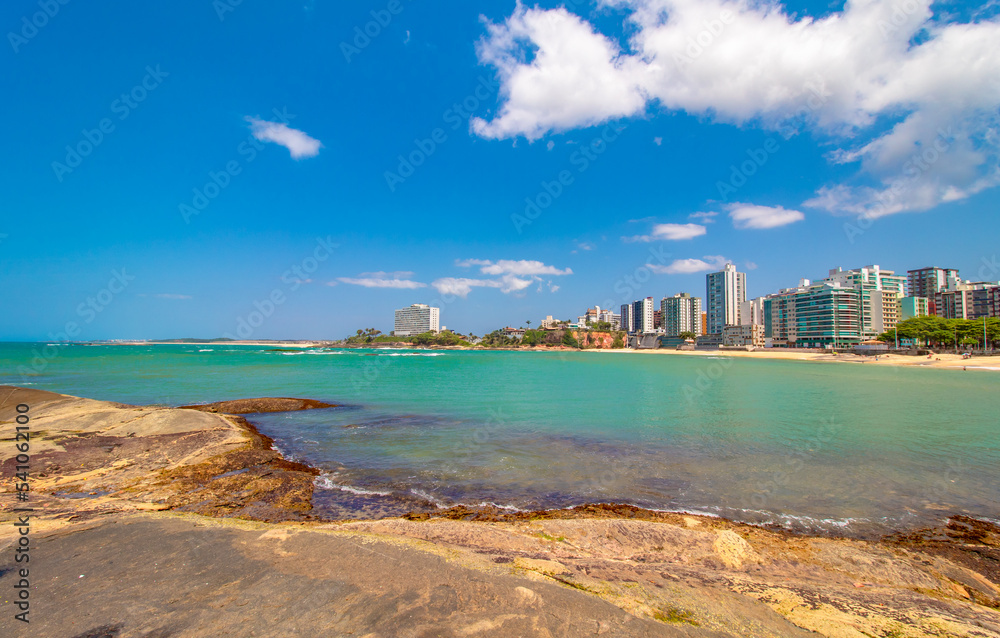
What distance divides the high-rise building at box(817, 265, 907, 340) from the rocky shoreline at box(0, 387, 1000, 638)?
171254mm

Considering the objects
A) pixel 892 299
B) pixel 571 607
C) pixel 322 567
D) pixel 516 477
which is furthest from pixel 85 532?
pixel 892 299

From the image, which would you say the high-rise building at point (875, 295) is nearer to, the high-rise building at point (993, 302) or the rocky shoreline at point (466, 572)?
the high-rise building at point (993, 302)

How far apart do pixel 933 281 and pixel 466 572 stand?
24018 centimetres

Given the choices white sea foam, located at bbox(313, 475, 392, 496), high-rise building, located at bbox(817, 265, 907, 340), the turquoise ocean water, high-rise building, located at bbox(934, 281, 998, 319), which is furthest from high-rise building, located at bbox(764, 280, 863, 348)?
white sea foam, located at bbox(313, 475, 392, 496)

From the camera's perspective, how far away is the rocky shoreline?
4.16 metres

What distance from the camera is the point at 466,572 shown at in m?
5.22

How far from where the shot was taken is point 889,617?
455cm

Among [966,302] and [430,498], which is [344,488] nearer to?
[430,498]

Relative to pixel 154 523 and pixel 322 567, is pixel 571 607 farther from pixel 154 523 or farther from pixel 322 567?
pixel 154 523

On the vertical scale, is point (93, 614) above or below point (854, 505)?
above

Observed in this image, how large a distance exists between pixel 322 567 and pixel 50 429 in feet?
51.8

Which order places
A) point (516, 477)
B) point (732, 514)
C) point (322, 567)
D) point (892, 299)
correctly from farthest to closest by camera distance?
point (892, 299), point (516, 477), point (732, 514), point (322, 567)

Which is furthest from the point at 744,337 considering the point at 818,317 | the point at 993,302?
the point at 993,302

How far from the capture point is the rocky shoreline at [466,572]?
4.16 m
